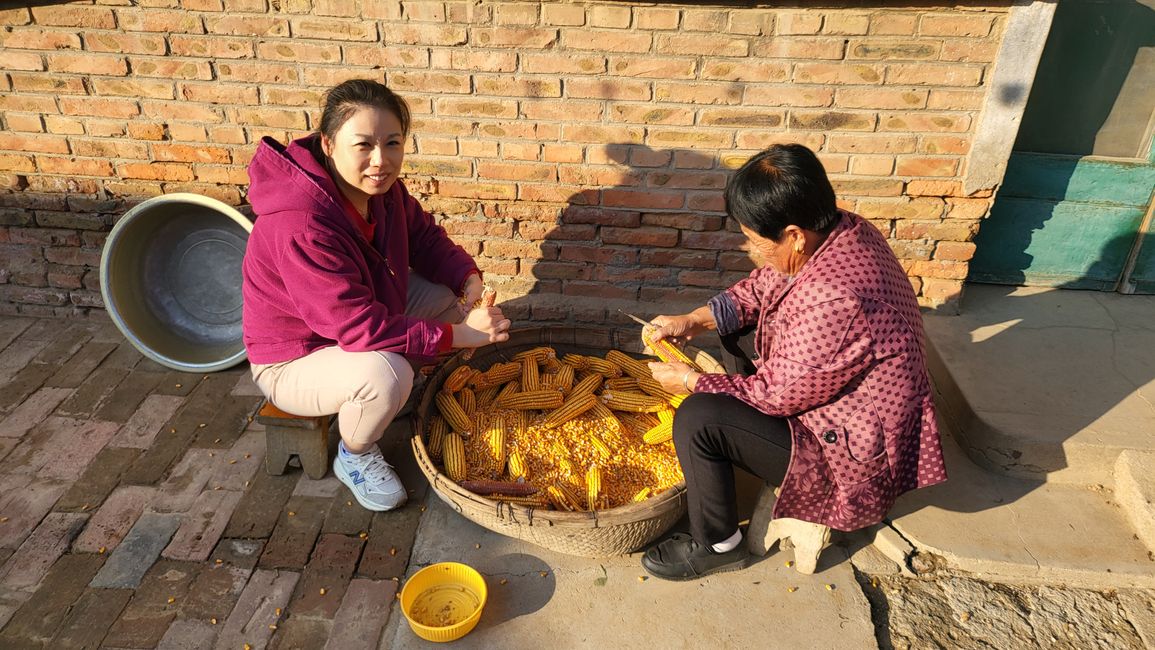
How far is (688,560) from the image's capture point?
3162 mm

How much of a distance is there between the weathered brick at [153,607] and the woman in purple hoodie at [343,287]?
29.9 inches

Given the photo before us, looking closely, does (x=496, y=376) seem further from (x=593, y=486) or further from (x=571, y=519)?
(x=571, y=519)

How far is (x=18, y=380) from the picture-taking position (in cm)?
433

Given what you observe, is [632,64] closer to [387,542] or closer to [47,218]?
[387,542]

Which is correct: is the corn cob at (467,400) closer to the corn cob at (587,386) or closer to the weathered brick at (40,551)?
the corn cob at (587,386)

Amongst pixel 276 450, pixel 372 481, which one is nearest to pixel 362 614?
pixel 372 481

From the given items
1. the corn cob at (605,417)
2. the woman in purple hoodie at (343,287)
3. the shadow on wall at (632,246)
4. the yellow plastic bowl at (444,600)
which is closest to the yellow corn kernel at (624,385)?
the corn cob at (605,417)

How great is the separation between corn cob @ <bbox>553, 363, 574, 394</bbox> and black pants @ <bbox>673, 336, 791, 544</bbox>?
1.02 m

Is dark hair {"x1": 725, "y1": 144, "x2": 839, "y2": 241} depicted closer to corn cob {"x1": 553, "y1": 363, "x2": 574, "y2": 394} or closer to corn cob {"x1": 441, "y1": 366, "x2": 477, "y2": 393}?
corn cob {"x1": 553, "y1": 363, "x2": 574, "y2": 394}

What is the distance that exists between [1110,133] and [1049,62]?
1.91ft

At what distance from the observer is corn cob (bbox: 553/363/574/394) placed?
3.98 metres

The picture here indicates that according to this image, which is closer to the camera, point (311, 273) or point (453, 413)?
point (311, 273)

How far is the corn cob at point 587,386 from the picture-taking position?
12.8 ft

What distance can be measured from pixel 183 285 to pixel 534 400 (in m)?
2.38
